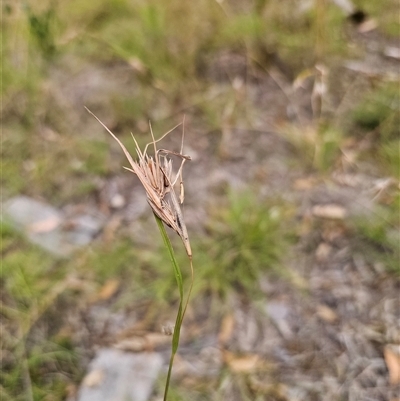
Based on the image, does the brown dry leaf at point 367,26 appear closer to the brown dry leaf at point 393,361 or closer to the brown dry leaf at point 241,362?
the brown dry leaf at point 393,361

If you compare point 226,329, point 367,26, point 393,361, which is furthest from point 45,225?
point 367,26

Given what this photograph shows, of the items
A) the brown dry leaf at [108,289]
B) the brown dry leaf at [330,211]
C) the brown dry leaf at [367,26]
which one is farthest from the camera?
the brown dry leaf at [367,26]

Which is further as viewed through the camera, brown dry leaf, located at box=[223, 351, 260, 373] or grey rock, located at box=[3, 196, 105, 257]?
grey rock, located at box=[3, 196, 105, 257]

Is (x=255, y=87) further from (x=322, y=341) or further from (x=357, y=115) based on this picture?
(x=322, y=341)

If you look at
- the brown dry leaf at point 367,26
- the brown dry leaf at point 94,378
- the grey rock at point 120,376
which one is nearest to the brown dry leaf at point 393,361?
the grey rock at point 120,376

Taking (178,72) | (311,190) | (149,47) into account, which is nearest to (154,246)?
(311,190)

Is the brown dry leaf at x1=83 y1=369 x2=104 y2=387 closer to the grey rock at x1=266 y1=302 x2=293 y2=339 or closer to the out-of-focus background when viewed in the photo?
the out-of-focus background

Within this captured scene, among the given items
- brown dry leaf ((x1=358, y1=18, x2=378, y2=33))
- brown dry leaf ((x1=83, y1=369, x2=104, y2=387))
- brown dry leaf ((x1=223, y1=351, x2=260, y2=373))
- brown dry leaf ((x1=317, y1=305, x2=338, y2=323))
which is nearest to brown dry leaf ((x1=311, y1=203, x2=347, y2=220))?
brown dry leaf ((x1=317, y1=305, x2=338, y2=323))

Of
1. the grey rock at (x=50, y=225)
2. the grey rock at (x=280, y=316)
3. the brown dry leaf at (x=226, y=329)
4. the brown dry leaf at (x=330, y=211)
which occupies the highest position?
the brown dry leaf at (x=330, y=211)
